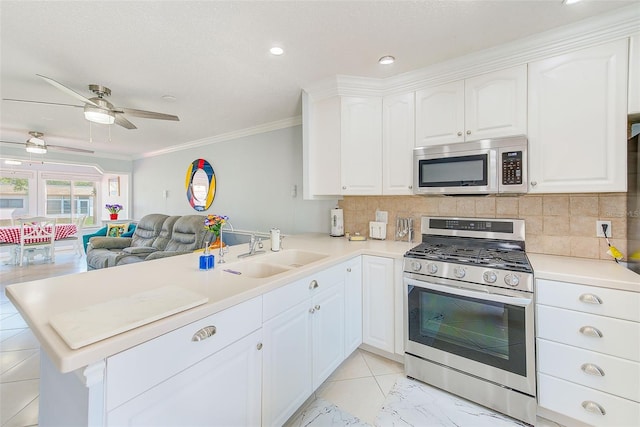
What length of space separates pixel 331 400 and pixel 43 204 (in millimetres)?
8206

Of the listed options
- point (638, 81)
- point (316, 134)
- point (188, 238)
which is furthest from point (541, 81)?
point (188, 238)

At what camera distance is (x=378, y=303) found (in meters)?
2.18

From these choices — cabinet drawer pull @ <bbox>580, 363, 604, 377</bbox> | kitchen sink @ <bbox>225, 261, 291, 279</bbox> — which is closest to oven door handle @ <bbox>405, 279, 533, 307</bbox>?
cabinet drawer pull @ <bbox>580, 363, 604, 377</bbox>

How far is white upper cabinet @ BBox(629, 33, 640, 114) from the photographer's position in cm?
153

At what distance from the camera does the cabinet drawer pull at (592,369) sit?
4.66 ft

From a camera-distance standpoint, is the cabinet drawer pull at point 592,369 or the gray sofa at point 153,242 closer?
the cabinet drawer pull at point 592,369

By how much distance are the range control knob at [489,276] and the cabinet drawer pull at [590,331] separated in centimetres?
46

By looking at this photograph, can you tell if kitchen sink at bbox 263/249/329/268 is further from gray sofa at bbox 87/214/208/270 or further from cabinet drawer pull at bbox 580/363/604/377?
gray sofa at bbox 87/214/208/270

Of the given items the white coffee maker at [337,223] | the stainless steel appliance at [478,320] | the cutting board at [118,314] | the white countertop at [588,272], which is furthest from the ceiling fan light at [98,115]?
the white countertop at [588,272]

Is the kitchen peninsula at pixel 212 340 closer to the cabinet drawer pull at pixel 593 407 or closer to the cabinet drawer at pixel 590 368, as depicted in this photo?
the cabinet drawer at pixel 590 368

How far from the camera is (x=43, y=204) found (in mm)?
6352

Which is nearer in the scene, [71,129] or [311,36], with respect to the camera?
[311,36]

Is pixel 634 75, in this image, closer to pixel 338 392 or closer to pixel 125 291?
pixel 338 392

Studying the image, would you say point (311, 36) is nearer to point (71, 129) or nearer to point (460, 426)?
point (460, 426)
